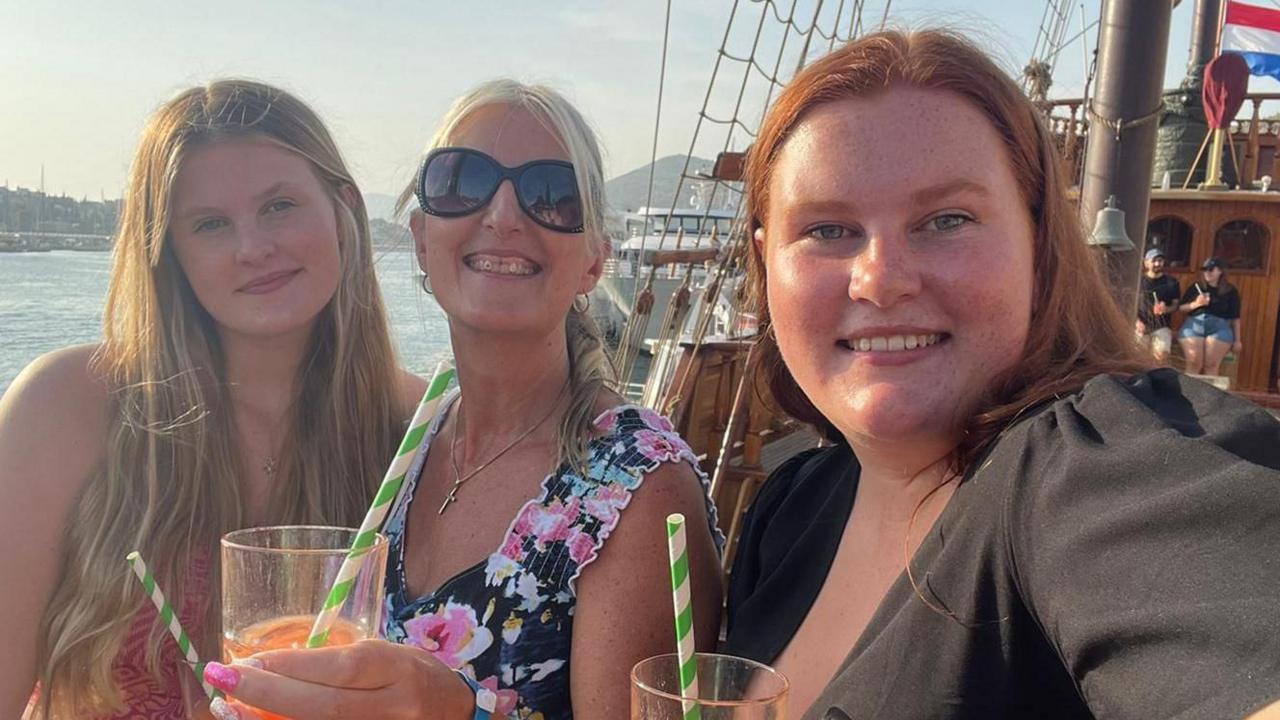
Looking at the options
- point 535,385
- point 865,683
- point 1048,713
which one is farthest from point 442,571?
point 1048,713

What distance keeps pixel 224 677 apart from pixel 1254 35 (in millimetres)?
16279

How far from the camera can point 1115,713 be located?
2.91 ft

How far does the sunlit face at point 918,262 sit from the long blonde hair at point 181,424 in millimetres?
1328

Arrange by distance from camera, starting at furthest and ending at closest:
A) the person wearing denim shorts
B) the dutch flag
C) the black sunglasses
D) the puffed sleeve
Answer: the dutch flag
the person wearing denim shorts
the black sunglasses
the puffed sleeve

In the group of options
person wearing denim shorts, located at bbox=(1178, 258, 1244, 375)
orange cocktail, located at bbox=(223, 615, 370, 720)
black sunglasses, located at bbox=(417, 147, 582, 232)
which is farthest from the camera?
person wearing denim shorts, located at bbox=(1178, 258, 1244, 375)

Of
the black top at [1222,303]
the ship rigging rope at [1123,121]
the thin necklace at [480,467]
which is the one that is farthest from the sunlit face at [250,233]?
the black top at [1222,303]

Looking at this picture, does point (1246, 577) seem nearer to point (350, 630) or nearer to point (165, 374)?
point (350, 630)

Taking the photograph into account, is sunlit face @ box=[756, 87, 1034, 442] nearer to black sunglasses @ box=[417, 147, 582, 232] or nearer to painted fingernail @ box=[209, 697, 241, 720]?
black sunglasses @ box=[417, 147, 582, 232]

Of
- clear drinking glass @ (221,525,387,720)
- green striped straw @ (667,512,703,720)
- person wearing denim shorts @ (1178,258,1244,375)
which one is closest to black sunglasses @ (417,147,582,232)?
clear drinking glass @ (221,525,387,720)

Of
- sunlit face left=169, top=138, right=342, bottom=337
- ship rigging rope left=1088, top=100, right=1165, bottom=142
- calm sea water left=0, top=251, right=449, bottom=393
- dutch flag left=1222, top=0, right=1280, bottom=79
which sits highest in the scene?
dutch flag left=1222, top=0, right=1280, bottom=79

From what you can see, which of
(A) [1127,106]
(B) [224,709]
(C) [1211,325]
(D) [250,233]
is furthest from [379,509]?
(C) [1211,325]

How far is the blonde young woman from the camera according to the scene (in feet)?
6.61

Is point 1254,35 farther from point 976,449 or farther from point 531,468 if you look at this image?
point 976,449

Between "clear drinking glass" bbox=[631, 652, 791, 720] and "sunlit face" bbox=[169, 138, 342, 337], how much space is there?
4.61 ft
